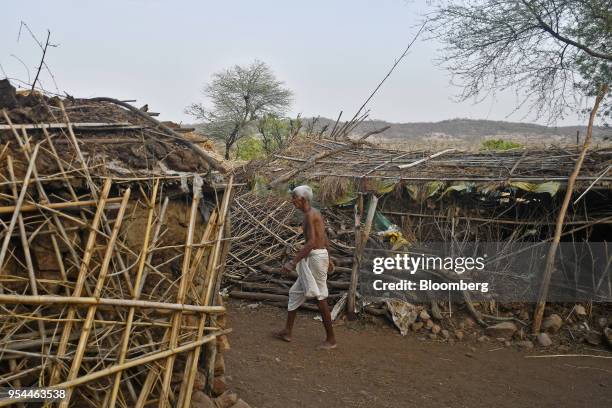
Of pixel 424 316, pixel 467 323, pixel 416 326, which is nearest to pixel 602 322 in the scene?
pixel 467 323

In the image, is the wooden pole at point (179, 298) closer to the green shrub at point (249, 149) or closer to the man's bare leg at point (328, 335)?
the man's bare leg at point (328, 335)

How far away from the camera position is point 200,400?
414 centimetres

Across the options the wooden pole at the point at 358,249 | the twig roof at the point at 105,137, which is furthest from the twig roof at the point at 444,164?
the twig roof at the point at 105,137

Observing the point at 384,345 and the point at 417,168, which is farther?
the point at 417,168

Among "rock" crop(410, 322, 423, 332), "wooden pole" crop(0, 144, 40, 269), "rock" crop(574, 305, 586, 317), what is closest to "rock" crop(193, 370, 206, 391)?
"wooden pole" crop(0, 144, 40, 269)

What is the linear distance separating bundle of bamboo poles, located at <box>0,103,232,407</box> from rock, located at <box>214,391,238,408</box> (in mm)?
463

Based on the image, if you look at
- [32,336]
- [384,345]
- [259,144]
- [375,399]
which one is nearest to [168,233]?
[32,336]

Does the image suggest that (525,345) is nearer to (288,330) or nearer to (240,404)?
(288,330)

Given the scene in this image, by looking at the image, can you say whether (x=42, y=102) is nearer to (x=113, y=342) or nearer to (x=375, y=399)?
(x=113, y=342)

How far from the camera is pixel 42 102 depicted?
4.33 m

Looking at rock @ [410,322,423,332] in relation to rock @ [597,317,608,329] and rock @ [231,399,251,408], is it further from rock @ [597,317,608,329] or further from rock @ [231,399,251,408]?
rock @ [231,399,251,408]

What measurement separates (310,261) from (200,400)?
2.13 meters

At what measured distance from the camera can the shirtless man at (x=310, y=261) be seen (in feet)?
18.8

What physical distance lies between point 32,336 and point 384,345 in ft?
14.0
